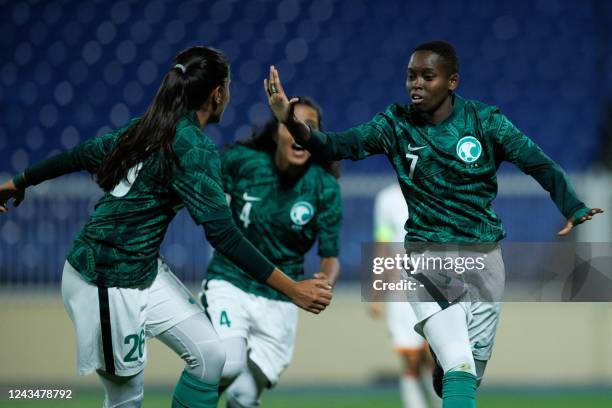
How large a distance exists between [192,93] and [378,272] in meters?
1.63

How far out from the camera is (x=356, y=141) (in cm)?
423

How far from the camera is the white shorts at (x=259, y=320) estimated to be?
17.2ft

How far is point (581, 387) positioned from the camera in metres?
8.63

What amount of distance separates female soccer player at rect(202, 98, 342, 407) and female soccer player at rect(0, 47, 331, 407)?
3.00 ft

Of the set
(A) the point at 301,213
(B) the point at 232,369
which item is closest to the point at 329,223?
(A) the point at 301,213

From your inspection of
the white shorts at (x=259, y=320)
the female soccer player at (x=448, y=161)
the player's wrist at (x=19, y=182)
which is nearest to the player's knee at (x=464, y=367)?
the female soccer player at (x=448, y=161)

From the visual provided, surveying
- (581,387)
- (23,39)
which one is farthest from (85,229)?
(23,39)

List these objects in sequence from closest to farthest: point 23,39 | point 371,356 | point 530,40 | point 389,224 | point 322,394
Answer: point 389,224 → point 322,394 → point 371,356 → point 23,39 → point 530,40

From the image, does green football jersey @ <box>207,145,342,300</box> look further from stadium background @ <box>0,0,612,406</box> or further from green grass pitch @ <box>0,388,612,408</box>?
stadium background @ <box>0,0,612,406</box>

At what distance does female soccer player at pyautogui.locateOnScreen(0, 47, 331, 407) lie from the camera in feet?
13.2

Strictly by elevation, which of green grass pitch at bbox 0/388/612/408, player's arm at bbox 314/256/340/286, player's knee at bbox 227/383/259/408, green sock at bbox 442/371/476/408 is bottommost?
green grass pitch at bbox 0/388/612/408

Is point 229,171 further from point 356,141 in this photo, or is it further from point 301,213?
point 356,141

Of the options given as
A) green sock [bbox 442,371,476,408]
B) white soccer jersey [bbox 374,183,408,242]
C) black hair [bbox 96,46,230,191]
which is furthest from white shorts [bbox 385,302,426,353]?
black hair [bbox 96,46,230,191]

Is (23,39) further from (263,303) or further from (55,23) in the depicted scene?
(263,303)
